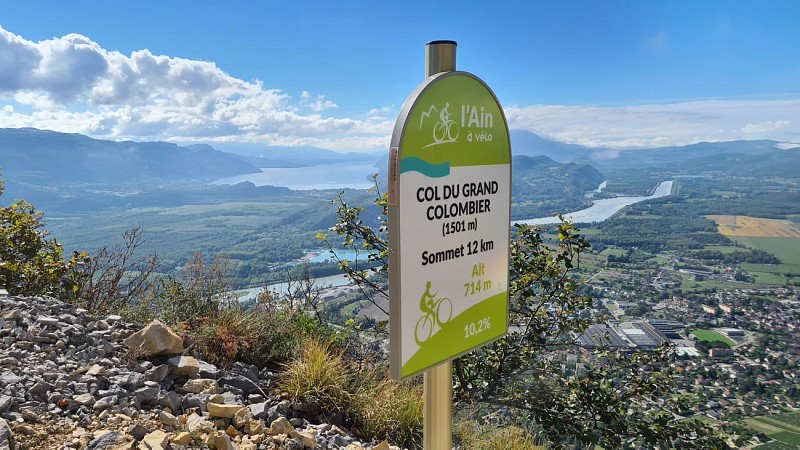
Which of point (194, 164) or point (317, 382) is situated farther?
point (194, 164)

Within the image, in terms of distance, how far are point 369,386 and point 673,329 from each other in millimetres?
4134

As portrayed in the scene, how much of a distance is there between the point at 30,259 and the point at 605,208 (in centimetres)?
962

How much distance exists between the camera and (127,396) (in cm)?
307

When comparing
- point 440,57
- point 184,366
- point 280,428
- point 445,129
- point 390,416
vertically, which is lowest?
point 390,416

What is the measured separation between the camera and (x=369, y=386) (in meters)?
3.91

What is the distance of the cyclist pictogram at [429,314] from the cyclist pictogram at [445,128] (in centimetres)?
63

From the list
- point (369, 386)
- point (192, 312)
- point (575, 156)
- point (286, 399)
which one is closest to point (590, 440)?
point (369, 386)

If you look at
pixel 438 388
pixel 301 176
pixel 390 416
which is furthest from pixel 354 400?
pixel 301 176

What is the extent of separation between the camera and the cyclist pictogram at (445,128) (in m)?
2.17

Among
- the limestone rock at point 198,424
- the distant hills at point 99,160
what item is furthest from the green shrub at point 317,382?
the distant hills at point 99,160

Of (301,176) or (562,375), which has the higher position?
(301,176)

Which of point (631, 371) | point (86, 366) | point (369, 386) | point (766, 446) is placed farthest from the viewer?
point (766, 446)

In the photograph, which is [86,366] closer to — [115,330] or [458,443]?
[115,330]

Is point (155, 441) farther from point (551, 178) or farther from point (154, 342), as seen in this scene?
point (551, 178)
